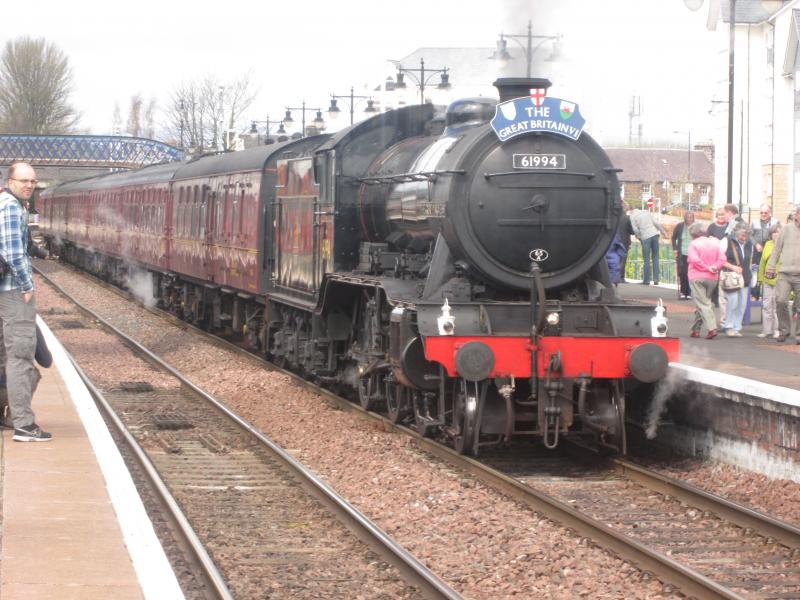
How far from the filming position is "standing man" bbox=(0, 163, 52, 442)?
27.2 ft

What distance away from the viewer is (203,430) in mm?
11727

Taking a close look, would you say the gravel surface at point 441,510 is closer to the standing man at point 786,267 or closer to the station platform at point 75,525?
the station platform at point 75,525

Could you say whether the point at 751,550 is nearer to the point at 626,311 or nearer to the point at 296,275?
the point at 626,311

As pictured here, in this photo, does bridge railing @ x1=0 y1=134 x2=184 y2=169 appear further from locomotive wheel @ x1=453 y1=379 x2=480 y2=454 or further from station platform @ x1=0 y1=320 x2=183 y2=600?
station platform @ x1=0 y1=320 x2=183 y2=600

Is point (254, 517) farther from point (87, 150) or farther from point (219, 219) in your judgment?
point (87, 150)

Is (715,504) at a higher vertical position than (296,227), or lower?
lower

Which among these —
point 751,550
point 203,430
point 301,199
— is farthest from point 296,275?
point 751,550

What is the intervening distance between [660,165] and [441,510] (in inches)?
3054

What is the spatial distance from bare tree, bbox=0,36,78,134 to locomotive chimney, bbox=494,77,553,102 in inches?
3274

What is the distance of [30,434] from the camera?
343 inches

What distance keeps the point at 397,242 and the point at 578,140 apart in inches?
87.7

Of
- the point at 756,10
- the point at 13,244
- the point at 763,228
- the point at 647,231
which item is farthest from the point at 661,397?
the point at 756,10

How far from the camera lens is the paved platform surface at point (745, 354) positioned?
37.5ft

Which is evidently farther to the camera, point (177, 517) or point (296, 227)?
point (296, 227)
